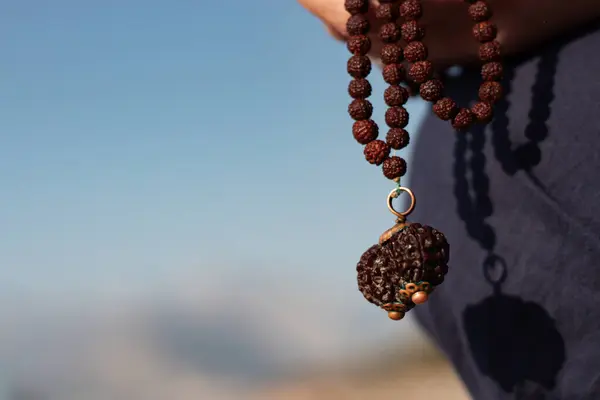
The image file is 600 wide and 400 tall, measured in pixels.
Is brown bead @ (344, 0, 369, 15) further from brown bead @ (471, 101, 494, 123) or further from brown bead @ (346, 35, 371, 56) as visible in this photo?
brown bead @ (471, 101, 494, 123)

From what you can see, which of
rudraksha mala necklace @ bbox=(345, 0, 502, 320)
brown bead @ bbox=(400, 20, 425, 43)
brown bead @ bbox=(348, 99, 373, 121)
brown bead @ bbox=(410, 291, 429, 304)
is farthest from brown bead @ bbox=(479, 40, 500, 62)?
brown bead @ bbox=(410, 291, 429, 304)

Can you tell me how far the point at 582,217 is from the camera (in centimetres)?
113

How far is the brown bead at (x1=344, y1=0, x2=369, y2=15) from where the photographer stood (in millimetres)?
1188

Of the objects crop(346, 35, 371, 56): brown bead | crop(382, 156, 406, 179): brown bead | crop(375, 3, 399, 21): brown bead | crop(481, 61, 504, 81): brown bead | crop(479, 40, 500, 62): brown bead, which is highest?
crop(375, 3, 399, 21): brown bead

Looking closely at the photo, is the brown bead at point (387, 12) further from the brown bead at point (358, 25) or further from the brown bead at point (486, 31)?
the brown bead at point (486, 31)

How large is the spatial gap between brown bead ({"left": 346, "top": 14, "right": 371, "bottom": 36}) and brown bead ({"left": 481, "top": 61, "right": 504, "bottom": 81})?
0.22 metres

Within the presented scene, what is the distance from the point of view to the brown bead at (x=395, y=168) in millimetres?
1169

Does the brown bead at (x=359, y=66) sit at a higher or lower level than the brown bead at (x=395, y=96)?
higher

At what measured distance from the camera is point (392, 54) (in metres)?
1.18

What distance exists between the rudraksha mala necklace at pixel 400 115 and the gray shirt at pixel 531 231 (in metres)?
0.11

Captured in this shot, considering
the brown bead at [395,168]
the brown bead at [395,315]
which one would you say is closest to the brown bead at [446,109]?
the brown bead at [395,168]

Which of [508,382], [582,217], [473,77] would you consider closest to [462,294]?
[508,382]

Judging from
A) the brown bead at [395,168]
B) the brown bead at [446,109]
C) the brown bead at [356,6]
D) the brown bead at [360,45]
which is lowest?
the brown bead at [395,168]

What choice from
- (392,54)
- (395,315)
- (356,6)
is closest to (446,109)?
A: (392,54)
